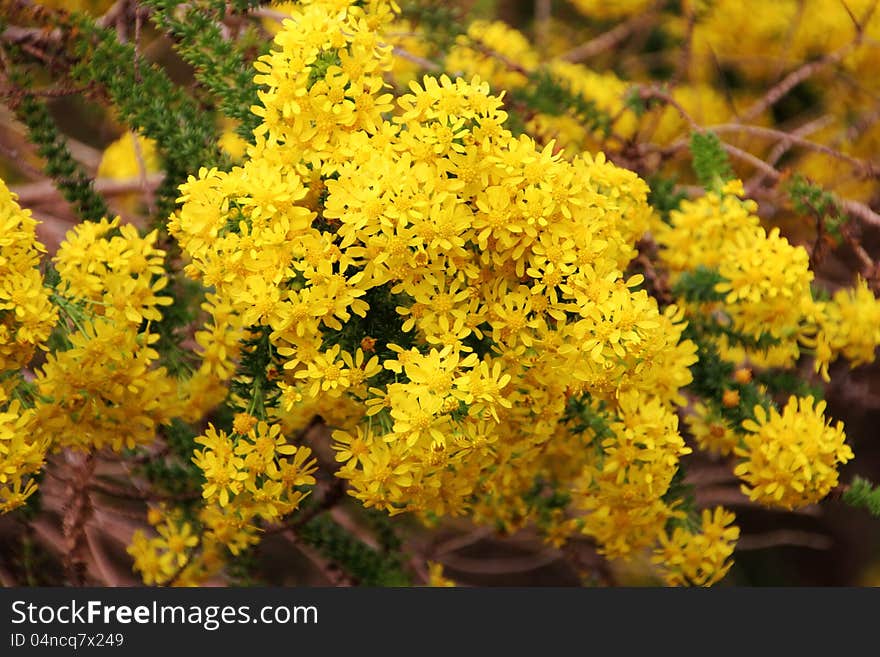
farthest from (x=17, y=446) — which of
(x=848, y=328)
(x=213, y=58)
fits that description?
(x=848, y=328)

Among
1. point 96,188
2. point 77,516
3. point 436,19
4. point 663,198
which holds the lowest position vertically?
point 77,516

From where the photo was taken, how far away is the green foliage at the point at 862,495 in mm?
1718

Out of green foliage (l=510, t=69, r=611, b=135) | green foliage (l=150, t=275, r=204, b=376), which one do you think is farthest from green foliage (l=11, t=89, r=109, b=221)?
green foliage (l=510, t=69, r=611, b=135)

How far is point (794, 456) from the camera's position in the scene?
168 centimetres

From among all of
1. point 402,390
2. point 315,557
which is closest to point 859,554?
point 315,557

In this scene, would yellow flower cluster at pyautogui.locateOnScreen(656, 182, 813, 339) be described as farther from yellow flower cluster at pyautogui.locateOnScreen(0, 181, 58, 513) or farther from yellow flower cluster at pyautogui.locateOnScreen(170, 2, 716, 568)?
yellow flower cluster at pyautogui.locateOnScreen(0, 181, 58, 513)

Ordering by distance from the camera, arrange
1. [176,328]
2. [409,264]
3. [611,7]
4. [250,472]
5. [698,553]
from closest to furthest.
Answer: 1. [409,264]
2. [250,472]
3. [698,553]
4. [176,328]
5. [611,7]

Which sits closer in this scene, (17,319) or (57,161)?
(17,319)

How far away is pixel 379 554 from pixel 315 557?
0.20 m

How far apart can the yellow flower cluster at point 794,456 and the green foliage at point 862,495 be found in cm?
6

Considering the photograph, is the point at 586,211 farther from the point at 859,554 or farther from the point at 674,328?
the point at 859,554

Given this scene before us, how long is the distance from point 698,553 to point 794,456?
26 cm

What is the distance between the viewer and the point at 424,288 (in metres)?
1.38

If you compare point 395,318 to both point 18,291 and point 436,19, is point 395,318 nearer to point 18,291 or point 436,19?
point 18,291
